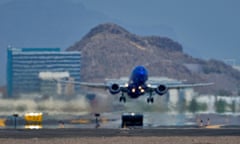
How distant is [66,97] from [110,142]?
43033 mm

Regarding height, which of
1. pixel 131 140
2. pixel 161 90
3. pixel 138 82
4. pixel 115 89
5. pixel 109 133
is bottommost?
pixel 131 140

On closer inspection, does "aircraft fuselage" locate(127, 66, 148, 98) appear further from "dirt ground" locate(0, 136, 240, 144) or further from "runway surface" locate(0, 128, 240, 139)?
"dirt ground" locate(0, 136, 240, 144)

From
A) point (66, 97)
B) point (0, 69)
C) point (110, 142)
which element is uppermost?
point (0, 69)

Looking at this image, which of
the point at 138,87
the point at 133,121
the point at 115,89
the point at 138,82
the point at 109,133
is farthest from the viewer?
the point at 115,89

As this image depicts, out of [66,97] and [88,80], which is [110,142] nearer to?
[66,97]

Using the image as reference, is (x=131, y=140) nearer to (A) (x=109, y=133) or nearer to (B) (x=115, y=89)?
(A) (x=109, y=133)

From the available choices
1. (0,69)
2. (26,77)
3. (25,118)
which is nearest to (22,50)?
(0,69)

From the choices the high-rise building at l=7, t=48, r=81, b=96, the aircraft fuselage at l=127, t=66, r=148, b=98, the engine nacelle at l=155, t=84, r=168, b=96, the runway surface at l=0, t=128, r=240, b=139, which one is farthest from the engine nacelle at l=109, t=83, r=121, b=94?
the high-rise building at l=7, t=48, r=81, b=96

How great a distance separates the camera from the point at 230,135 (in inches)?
2527

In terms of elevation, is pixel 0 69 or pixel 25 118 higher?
pixel 0 69

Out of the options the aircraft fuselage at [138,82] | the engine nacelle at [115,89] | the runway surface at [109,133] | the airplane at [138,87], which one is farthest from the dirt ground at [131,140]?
the engine nacelle at [115,89]

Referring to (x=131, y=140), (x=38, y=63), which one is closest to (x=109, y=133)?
(x=131, y=140)

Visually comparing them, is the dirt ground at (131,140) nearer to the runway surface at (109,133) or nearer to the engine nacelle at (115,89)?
the runway surface at (109,133)

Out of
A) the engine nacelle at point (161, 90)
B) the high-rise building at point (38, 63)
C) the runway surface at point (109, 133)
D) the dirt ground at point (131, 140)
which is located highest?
the high-rise building at point (38, 63)
